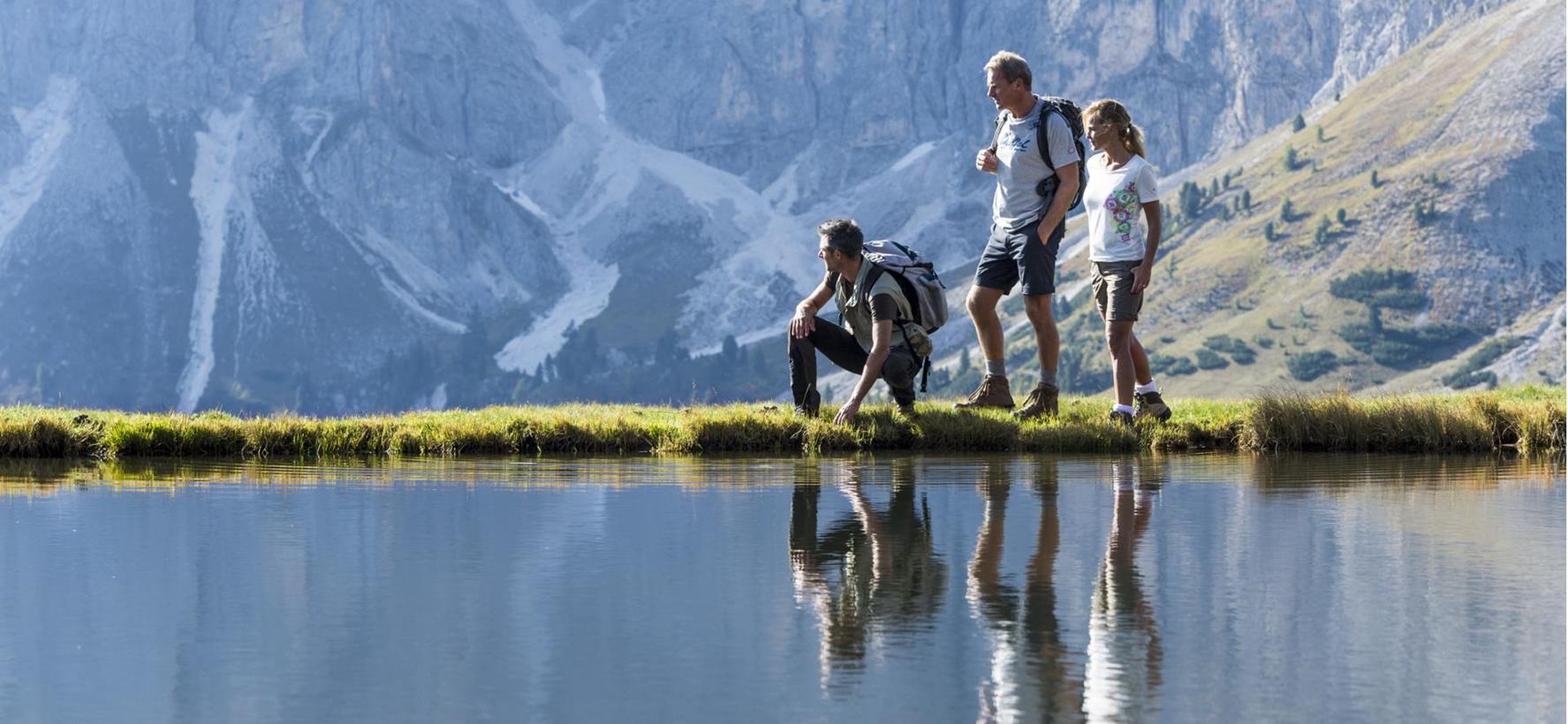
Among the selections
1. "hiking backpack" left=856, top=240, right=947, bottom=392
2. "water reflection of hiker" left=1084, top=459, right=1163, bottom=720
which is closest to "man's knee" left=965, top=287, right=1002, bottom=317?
"hiking backpack" left=856, top=240, right=947, bottom=392

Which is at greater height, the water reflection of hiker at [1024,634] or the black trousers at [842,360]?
the black trousers at [842,360]

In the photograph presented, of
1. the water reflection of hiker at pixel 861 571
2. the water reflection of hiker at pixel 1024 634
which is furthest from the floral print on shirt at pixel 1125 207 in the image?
the water reflection of hiker at pixel 1024 634

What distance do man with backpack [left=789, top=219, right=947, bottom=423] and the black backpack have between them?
1.41 m

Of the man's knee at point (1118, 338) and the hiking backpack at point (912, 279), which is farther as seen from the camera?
the man's knee at point (1118, 338)

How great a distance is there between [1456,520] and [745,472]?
205 inches

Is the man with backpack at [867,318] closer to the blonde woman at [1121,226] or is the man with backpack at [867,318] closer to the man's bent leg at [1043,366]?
the man's bent leg at [1043,366]

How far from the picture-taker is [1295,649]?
6.61 m

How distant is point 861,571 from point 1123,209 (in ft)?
29.7

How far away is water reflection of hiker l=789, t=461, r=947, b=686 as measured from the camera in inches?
276

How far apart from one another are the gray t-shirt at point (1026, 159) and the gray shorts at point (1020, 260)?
13cm

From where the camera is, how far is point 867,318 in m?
16.8

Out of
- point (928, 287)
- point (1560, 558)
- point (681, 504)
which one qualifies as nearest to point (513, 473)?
point (681, 504)

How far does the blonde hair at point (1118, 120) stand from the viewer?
17.0 m

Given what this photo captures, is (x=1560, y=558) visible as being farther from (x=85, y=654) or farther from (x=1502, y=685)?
(x=85, y=654)
